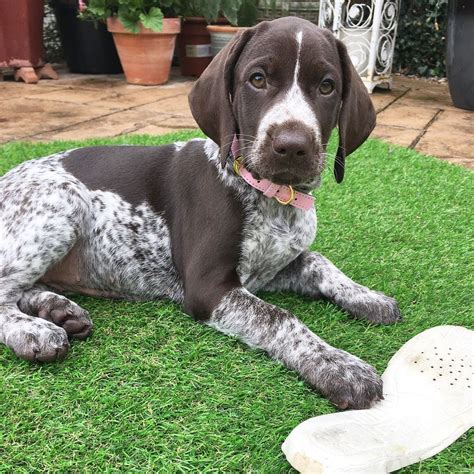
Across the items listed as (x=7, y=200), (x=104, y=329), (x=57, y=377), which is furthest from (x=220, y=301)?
(x=7, y=200)

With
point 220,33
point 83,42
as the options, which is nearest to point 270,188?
point 220,33

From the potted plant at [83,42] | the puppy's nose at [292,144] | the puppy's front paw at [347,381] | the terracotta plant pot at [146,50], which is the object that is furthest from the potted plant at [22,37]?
the puppy's front paw at [347,381]

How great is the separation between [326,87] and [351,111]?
0.17 metres

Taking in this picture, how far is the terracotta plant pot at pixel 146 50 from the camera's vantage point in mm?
7770

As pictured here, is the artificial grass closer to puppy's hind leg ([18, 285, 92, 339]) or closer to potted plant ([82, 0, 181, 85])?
puppy's hind leg ([18, 285, 92, 339])

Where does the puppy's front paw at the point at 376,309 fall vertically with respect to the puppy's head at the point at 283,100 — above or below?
below

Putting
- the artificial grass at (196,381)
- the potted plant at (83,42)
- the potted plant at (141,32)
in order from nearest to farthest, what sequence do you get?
the artificial grass at (196,381)
the potted plant at (141,32)
the potted plant at (83,42)

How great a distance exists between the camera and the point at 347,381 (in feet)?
7.06

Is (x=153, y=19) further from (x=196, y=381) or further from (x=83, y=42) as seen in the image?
(x=196, y=381)

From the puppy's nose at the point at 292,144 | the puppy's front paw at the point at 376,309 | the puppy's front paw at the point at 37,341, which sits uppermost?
the puppy's nose at the point at 292,144

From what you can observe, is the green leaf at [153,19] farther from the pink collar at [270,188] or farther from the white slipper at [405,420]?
the white slipper at [405,420]

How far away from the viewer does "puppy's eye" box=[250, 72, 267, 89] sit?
2.51 m

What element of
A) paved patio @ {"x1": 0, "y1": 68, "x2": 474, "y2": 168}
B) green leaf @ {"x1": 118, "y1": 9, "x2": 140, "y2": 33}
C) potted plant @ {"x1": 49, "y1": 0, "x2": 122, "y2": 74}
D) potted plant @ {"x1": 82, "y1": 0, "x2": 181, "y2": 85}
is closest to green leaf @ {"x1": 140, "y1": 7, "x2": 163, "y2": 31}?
potted plant @ {"x1": 82, "y1": 0, "x2": 181, "y2": 85}

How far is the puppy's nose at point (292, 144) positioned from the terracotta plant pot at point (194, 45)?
7035mm
